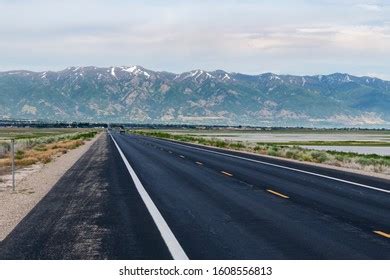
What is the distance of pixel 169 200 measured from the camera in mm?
18062

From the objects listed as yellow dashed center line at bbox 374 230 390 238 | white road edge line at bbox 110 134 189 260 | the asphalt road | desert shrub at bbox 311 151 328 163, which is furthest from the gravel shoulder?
desert shrub at bbox 311 151 328 163

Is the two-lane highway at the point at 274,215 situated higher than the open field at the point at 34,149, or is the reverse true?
the two-lane highway at the point at 274,215

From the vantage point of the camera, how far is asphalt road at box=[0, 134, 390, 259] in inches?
414

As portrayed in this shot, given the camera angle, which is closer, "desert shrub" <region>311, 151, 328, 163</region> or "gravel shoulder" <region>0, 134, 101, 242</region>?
"gravel shoulder" <region>0, 134, 101, 242</region>

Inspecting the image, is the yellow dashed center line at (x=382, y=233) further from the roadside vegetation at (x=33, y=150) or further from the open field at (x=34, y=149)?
the roadside vegetation at (x=33, y=150)

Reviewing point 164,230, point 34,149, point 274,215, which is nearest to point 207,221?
point 164,230

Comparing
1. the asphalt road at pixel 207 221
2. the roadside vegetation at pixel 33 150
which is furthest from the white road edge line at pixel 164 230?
the roadside vegetation at pixel 33 150

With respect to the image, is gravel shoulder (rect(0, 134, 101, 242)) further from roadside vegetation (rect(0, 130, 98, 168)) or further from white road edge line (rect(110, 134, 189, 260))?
roadside vegetation (rect(0, 130, 98, 168))

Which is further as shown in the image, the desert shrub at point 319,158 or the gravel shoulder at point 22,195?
the desert shrub at point 319,158

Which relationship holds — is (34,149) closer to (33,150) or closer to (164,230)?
(33,150)

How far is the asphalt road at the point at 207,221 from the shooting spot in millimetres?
10523
